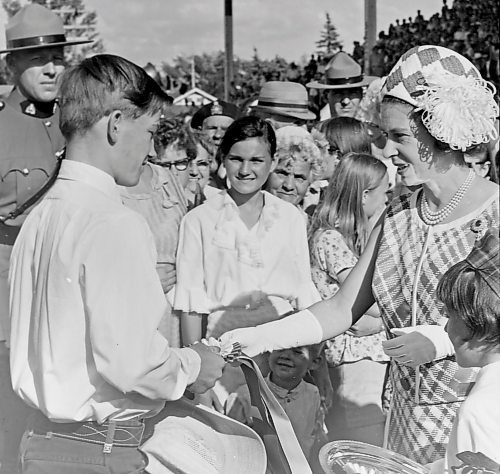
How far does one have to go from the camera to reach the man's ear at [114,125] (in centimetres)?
193

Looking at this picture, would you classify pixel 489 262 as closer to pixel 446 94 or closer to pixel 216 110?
pixel 446 94

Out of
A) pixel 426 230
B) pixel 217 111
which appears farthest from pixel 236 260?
pixel 217 111

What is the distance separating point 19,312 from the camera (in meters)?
1.96

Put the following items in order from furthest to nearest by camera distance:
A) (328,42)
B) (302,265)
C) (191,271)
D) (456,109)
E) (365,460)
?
1. (328,42)
2. (302,265)
3. (191,271)
4. (456,109)
5. (365,460)

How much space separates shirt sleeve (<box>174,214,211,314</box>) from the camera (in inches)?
133

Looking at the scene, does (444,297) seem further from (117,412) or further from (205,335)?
(205,335)

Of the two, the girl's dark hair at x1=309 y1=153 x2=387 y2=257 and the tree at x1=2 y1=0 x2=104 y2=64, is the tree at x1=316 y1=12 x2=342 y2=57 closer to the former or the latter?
the tree at x1=2 y1=0 x2=104 y2=64

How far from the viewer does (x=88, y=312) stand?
1804 millimetres

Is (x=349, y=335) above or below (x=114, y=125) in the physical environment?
below

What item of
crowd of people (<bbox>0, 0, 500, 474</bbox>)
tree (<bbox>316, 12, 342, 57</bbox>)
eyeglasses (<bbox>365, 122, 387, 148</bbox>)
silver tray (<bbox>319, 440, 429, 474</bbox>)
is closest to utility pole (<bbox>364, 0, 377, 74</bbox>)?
eyeglasses (<bbox>365, 122, 387, 148</bbox>)

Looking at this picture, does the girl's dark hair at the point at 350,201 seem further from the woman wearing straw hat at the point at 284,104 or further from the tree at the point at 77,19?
the woman wearing straw hat at the point at 284,104

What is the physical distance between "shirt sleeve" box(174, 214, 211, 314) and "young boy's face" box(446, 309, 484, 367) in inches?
66.6

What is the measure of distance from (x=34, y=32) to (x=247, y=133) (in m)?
1.04

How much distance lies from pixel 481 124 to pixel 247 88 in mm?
12429
